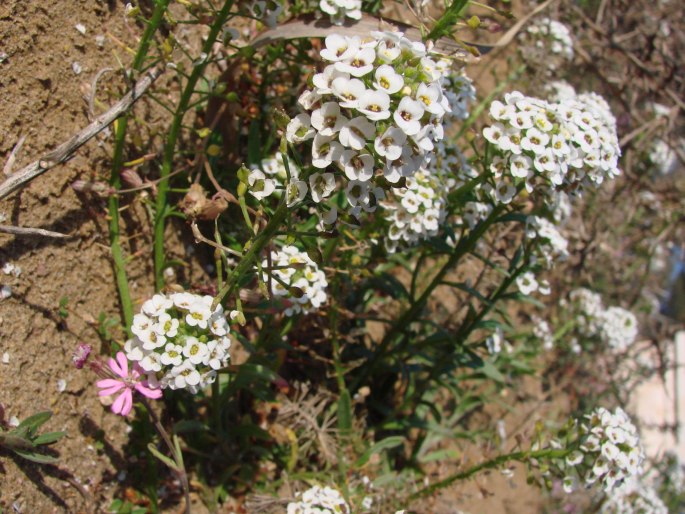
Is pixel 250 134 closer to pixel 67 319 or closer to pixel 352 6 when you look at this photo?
pixel 352 6

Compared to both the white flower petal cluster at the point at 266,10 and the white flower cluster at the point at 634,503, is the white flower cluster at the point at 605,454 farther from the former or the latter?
the white flower petal cluster at the point at 266,10

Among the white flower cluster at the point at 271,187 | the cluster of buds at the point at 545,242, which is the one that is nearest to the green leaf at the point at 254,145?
the white flower cluster at the point at 271,187

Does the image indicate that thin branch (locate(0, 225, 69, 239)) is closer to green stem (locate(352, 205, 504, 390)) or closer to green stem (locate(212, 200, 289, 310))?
green stem (locate(212, 200, 289, 310))

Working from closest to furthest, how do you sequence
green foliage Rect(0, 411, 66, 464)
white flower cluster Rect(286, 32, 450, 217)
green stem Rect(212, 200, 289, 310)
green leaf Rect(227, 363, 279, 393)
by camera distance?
white flower cluster Rect(286, 32, 450, 217) → green stem Rect(212, 200, 289, 310) → green foliage Rect(0, 411, 66, 464) → green leaf Rect(227, 363, 279, 393)

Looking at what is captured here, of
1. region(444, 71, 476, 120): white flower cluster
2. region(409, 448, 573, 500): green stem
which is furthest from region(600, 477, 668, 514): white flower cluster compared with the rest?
region(444, 71, 476, 120): white flower cluster

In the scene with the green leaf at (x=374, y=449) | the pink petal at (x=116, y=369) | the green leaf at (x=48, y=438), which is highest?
the pink petal at (x=116, y=369)

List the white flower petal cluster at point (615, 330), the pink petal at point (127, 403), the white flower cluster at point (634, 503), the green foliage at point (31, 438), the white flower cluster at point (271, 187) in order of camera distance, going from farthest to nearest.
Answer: the white flower petal cluster at point (615, 330)
the white flower cluster at point (634, 503)
the pink petal at point (127, 403)
the green foliage at point (31, 438)
the white flower cluster at point (271, 187)

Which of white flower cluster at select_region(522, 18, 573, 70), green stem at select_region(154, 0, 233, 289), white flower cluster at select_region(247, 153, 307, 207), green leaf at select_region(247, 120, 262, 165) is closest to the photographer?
white flower cluster at select_region(247, 153, 307, 207)
